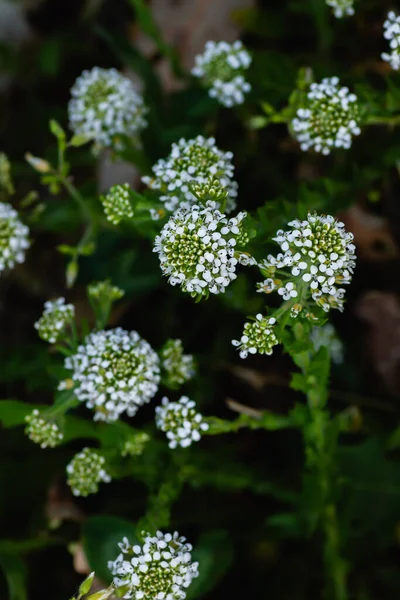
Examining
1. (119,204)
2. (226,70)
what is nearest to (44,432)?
(119,204)

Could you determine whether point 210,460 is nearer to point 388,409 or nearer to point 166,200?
point 388,409

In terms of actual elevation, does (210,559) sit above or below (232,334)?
below

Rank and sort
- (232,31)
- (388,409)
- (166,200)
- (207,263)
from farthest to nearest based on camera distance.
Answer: (232,31) → (388,409) → (166,200) → (207,263)

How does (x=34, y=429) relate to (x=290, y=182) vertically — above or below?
below

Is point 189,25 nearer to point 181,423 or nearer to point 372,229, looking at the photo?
point 372,229

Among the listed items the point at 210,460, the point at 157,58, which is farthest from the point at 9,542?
the point at 157,58

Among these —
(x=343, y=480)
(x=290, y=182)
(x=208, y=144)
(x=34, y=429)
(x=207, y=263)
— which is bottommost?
(x=343, y=480)

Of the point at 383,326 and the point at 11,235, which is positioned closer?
the point at 11,235

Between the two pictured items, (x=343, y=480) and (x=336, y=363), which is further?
(x=336, y=363)
